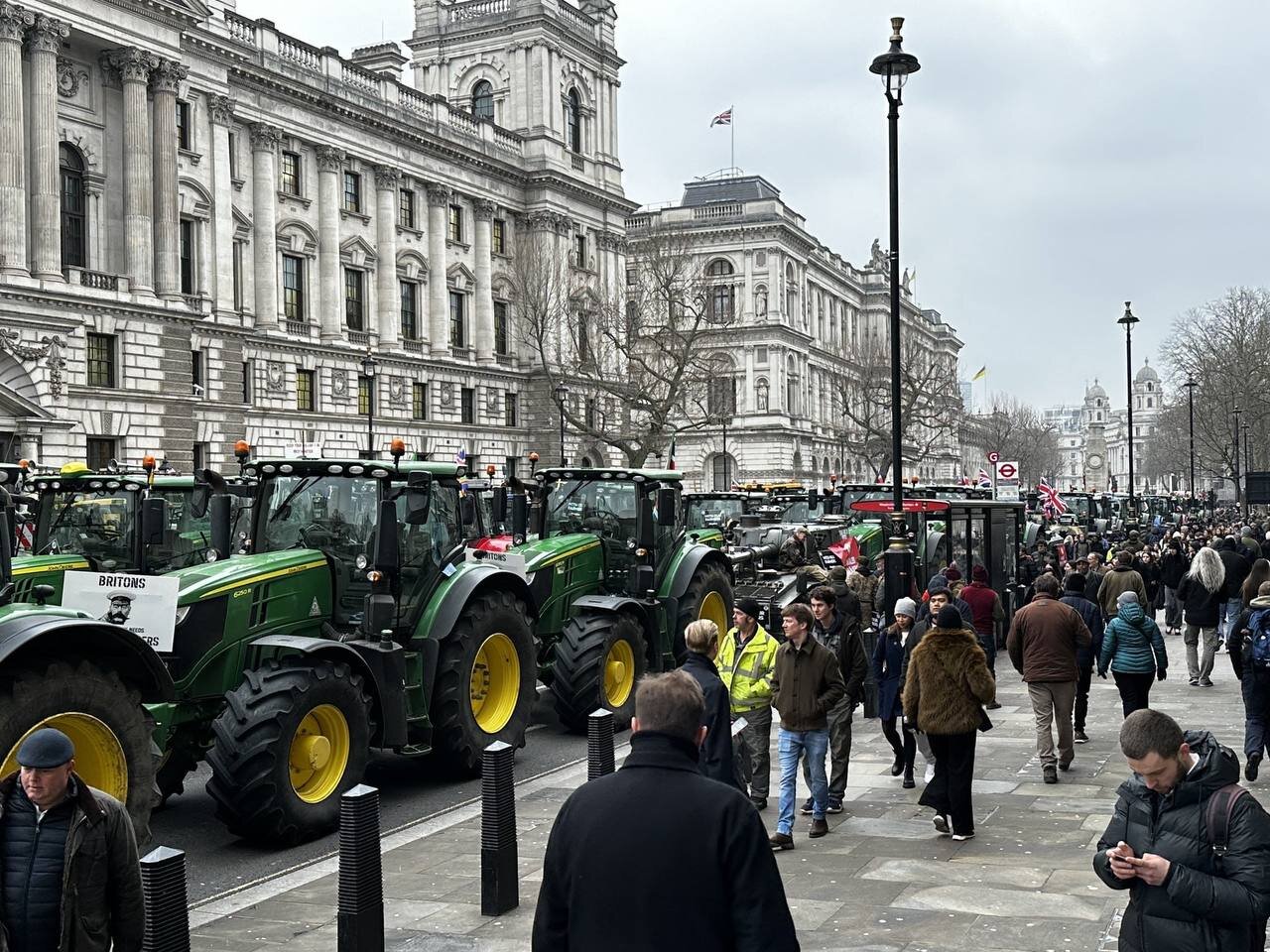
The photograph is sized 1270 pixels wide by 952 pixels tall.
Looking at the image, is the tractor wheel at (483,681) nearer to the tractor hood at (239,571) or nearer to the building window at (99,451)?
the tractor hood at (239,571)

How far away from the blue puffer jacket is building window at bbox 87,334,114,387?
3455cm

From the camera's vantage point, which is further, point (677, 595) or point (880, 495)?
point (880, 495)

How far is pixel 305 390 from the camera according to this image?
2197 inches

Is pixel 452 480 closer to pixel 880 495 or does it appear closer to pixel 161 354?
pixel 880 495

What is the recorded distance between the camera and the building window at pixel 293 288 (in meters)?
55.4

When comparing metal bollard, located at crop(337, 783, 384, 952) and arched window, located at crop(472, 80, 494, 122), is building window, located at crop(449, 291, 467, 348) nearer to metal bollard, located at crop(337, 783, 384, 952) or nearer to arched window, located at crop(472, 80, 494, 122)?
arched window, located at crop(472, 80, 494, 122)

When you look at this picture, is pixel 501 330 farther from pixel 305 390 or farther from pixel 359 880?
pixel 359 880

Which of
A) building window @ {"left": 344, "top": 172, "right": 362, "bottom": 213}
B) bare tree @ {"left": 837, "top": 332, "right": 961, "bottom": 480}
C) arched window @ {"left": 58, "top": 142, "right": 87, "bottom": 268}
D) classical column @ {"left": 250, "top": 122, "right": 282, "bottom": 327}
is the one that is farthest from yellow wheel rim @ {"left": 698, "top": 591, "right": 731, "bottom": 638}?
bare tree @ {"left": 837, "top": 332, "right": 961, "bottom": 480}

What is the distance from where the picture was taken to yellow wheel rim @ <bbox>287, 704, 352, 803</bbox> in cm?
1081

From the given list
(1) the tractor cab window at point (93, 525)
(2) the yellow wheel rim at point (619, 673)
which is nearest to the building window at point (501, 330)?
(1) the tractor cab window at point (93, 525)

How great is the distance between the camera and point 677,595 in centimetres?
1728

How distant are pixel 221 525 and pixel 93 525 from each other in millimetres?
3377

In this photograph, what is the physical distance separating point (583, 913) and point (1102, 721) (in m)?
13.4

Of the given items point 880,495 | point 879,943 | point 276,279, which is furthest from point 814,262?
point 879,943
